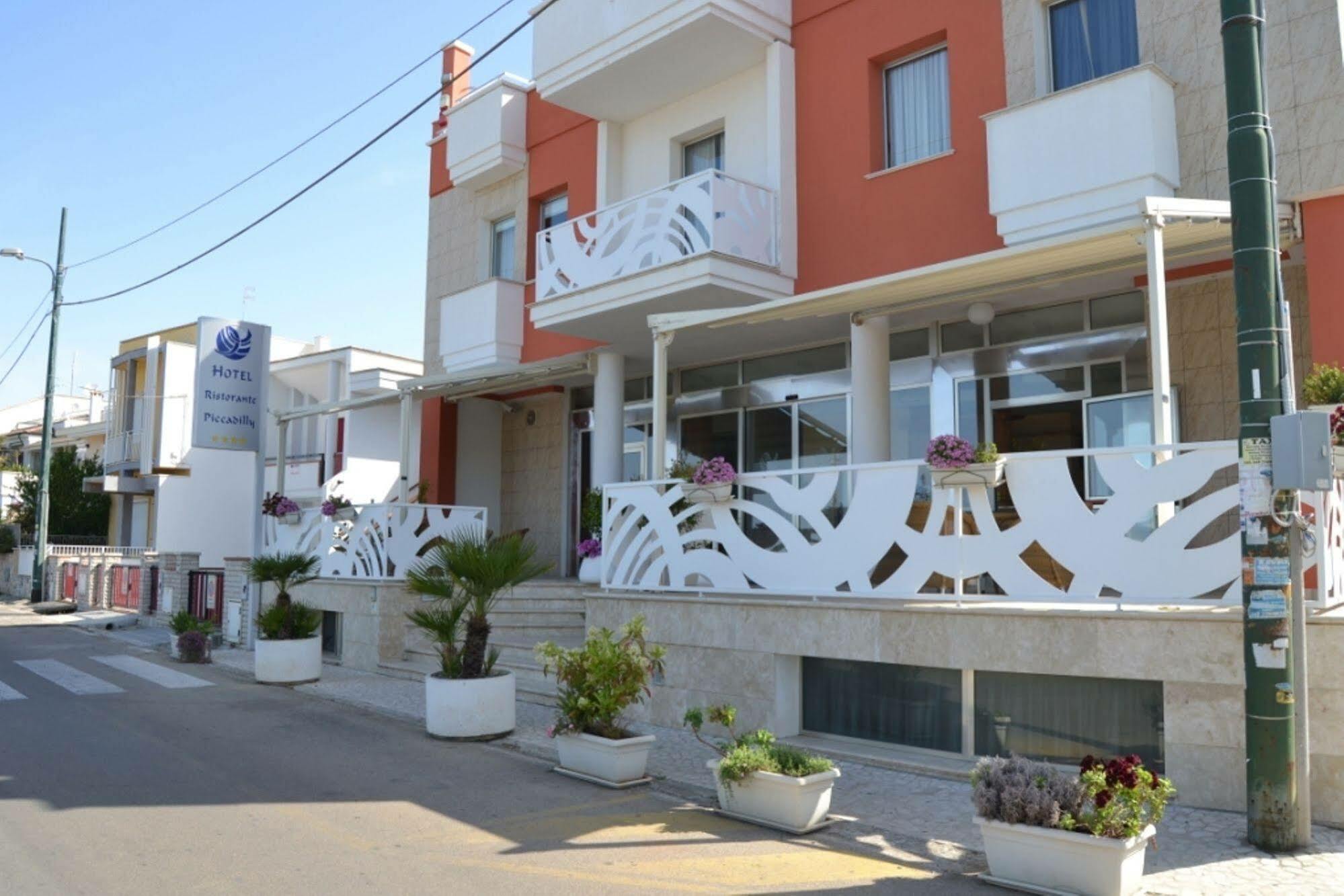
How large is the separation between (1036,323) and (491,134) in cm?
978

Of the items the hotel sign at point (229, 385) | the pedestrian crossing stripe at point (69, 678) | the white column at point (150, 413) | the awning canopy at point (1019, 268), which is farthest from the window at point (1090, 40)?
the white column at point (150, 413)

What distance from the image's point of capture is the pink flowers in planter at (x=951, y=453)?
7.99 metres

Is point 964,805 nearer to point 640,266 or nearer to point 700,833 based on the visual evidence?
point 700,833

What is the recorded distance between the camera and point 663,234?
1288 cm

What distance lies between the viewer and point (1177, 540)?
23.2 ft

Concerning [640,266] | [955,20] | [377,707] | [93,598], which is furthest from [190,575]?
[955,20]

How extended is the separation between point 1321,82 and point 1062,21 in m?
2.92

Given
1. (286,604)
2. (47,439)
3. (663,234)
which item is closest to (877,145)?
(663,234)

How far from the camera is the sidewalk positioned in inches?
218

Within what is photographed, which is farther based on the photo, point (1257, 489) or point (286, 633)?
point (286, 633)

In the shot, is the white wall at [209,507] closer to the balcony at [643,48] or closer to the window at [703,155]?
the balcony at [643,48]

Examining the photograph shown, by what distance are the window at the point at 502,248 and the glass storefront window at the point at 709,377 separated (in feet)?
13.0

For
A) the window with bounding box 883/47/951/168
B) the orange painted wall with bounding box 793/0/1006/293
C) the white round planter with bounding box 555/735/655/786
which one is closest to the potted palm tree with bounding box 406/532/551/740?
the white round planter with bounding box 555/735/655/786

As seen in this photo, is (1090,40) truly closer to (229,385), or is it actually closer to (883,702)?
(883,702)
